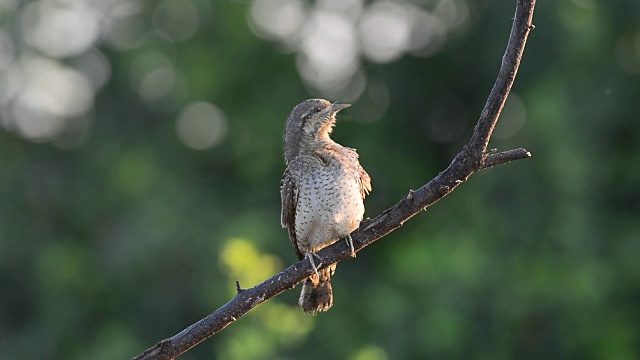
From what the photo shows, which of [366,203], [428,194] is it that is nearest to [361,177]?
[428,194]

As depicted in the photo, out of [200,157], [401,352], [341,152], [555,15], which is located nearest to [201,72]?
[200,157]

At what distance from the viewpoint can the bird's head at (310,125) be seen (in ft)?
16.9

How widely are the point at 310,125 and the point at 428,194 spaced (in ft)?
5.53

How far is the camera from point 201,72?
44.7ft

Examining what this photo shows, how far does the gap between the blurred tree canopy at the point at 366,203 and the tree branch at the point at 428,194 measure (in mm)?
2720

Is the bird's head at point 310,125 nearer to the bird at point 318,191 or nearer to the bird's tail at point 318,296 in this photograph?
the bird at point 318,191

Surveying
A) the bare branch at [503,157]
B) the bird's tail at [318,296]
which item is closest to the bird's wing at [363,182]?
the bird's tail at [318,296]

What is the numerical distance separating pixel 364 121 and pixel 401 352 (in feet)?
13.3

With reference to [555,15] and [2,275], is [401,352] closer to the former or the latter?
[555,15]

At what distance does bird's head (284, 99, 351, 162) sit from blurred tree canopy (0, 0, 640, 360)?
1318 mm

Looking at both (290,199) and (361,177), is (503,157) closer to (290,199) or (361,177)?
(361,177)

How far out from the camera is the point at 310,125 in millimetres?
5172

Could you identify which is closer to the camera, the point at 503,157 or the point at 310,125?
the point at 503,157

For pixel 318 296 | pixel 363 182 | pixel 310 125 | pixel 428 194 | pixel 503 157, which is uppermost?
pixel 503 157
